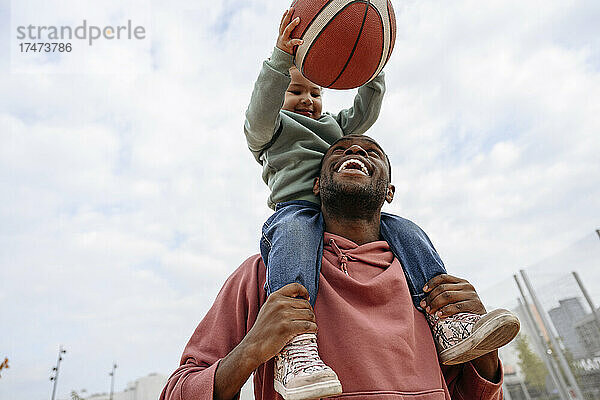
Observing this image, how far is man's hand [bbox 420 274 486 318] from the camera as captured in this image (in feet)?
6.48

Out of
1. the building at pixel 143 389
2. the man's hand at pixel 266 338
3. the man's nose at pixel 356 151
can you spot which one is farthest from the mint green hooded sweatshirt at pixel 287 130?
the building at pixel 143 389

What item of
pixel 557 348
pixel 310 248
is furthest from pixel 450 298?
pixel 557 348

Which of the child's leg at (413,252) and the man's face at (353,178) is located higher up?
the man's face at (353,178)

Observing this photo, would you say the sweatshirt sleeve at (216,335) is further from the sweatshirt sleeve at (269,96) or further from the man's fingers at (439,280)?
the man's fingers at (439,280)

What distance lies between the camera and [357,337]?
6.10 feet

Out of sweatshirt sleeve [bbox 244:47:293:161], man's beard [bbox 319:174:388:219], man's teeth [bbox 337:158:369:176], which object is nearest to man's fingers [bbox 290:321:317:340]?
man's beard [bbox 319:174:388:219]

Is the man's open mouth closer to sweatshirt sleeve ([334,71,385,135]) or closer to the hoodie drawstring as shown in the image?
sweatshirt sleeve ([334,71,385,135])

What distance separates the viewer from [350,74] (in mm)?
2361

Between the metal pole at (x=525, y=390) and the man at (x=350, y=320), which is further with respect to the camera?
the metal pole at (x=525, y=390)

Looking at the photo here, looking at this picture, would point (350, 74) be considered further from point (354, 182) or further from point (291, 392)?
point (291, 392)

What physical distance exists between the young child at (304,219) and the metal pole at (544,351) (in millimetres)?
9276

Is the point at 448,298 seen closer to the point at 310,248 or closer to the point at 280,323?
the point at 310,248

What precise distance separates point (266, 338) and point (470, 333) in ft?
2.97

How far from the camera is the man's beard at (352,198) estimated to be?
232cm
